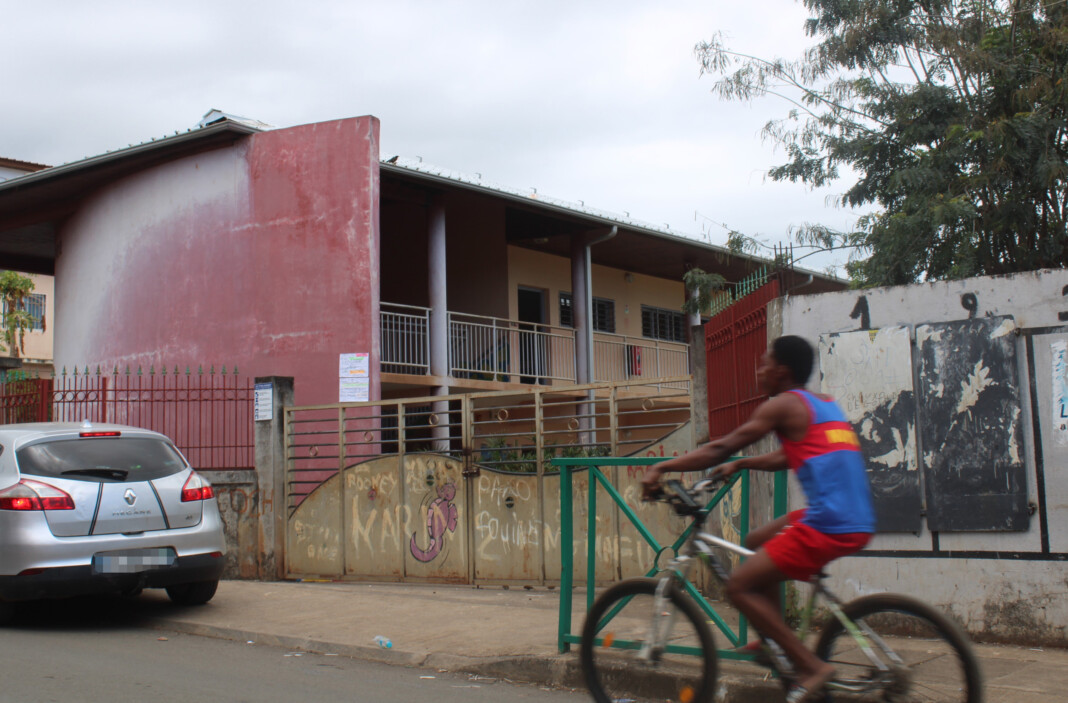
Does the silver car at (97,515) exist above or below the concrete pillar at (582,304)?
below

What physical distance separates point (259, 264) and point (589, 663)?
11.6 metres

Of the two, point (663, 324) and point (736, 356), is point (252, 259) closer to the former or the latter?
point (736, 356)

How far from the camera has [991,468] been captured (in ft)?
20.8

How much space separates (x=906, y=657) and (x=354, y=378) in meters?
11.1

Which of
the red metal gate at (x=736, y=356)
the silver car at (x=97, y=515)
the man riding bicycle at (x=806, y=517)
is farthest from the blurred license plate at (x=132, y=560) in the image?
the man riding bicycle at (x=806, y=517)

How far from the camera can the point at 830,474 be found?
3900 mm

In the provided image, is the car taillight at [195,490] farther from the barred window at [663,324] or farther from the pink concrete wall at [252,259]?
the barred window at [663,324]

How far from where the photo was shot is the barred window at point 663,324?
2488cm

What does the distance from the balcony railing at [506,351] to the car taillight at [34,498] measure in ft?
26.0

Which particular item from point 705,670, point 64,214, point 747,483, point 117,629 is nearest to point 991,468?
point 747,483

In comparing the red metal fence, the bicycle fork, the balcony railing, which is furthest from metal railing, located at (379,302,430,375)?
the bicycle fork

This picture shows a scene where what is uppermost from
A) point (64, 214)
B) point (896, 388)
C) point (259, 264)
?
point (64, 214)

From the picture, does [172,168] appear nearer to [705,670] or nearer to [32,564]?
[32,564]

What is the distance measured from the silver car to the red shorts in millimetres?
5228
